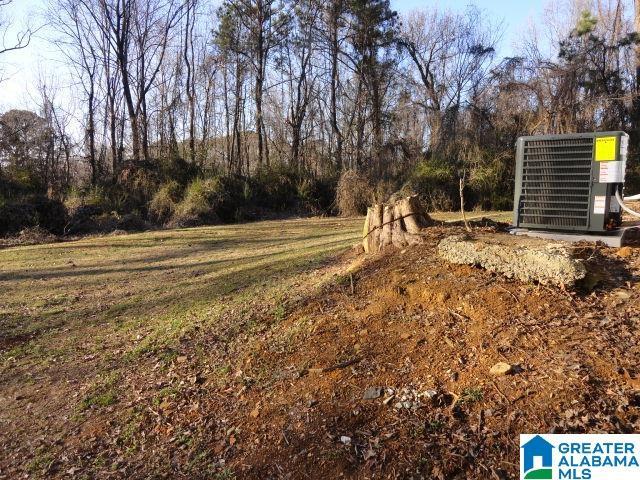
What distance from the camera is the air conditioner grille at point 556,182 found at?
4418mm

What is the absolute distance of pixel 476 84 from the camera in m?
22.6

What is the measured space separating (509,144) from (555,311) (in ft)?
47.1

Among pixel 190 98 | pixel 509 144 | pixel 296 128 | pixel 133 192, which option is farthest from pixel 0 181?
pixel 509 144

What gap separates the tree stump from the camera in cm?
472

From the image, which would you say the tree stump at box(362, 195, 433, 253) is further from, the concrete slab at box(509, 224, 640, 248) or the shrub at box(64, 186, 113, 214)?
the shrub at box(64, 186, 113, 214)

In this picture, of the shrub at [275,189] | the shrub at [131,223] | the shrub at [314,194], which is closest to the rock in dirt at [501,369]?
the shrub at [131,223]

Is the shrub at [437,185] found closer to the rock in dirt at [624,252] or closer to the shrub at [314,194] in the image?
the shrub at [314,194]

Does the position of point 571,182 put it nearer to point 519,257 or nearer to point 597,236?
point 597,236

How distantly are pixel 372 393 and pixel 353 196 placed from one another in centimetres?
1393

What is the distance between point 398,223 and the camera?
4.79 m

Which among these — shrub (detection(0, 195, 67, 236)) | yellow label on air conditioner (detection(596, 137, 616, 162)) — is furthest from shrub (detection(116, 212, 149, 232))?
yellow label on air conditioner (detection(596, 137, 616, 162))

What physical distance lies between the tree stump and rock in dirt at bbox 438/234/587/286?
0.64 meters

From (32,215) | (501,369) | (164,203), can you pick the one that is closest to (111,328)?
(501,369)

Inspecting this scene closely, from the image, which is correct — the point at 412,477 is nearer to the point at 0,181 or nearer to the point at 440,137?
the point at 440,137
